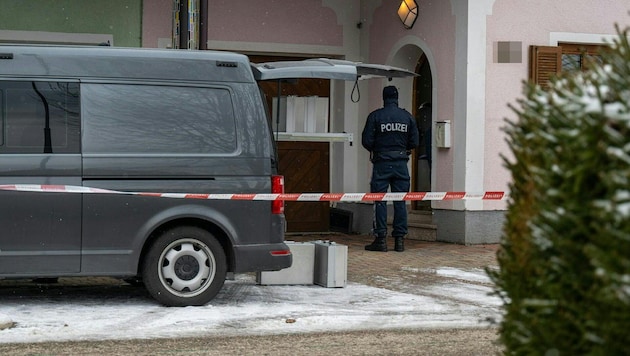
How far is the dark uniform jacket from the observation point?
43.7 ft

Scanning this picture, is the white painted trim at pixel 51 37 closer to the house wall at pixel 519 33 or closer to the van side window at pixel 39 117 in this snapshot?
the house wall at pixel 519 33

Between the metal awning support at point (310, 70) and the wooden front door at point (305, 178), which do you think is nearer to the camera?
the metal awning support at point (310, 70)

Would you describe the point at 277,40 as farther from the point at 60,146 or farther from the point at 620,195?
the point at 620,195

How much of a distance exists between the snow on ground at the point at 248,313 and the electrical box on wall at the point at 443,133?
4.75 meters

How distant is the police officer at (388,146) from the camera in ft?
43.7

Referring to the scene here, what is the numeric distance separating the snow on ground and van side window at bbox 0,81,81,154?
A: 127 centimetres

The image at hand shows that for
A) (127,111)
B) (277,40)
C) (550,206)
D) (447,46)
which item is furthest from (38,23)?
(550,206)

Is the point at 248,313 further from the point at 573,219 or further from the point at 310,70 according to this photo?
the point at 573,219

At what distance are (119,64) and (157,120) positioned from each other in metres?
0.54

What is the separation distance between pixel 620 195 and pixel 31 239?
634 cm

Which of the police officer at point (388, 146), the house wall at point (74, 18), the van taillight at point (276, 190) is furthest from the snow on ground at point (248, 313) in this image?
the house wall at point (74, 18)

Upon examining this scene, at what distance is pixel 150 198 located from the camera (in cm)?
845

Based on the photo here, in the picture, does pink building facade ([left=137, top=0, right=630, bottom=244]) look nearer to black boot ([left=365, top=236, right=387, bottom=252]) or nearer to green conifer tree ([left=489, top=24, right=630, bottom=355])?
black boot ([left=365, top=236, right=387, bottom=252])

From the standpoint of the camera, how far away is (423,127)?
16.0 meters
